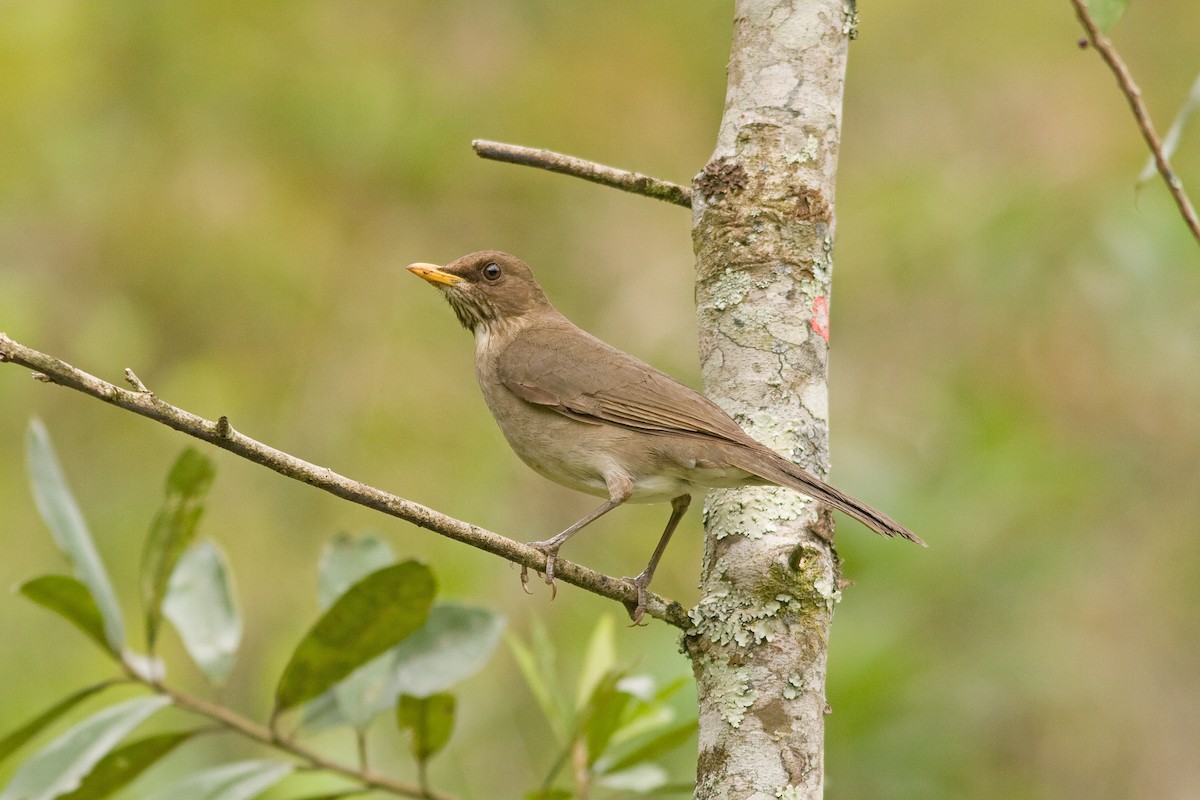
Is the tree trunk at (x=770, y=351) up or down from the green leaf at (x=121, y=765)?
up

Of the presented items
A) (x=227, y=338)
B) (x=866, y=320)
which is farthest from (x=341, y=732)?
(x=866, y=320)

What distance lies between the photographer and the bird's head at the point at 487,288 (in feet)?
16.8

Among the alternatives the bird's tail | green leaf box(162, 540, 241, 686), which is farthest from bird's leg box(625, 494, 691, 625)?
green leaf box(162, 540, 241, 686)

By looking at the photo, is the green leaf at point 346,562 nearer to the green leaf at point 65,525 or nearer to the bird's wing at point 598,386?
the green leaf at point 65,525

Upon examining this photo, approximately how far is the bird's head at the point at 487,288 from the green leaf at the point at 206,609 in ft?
5.61

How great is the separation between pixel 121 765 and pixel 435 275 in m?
2.30

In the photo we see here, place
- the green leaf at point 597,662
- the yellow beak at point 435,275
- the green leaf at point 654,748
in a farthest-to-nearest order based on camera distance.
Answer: the yellow beak at point 435,275 < the green leaf at point 597,662 < the green leaf at point 654,748

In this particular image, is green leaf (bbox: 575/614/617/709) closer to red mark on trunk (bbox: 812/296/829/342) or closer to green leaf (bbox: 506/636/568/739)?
green leaf (bbox: 506/636/568/739)

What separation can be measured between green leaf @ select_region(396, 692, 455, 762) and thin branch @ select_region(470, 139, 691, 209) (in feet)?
4.46

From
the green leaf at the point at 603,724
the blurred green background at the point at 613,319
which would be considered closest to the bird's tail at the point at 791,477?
the green leaf at the point at 603,724

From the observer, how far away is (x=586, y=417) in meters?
4.26

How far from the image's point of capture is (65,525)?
3.28 m

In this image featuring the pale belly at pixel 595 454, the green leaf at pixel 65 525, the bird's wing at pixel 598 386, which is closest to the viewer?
the green leaf at pixel 65 525

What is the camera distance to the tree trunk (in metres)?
2.74
